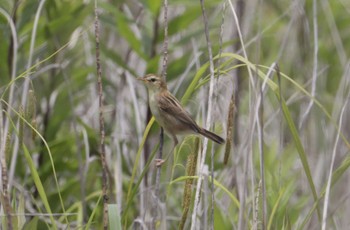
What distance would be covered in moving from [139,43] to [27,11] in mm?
466

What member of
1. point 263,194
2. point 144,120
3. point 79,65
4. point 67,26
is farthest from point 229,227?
point 79,65

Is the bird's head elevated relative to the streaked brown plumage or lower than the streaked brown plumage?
elevated

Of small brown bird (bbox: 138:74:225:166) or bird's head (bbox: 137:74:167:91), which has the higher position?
bird's head (bbox: 137:74:167:91)

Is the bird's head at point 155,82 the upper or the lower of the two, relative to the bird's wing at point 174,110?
upper

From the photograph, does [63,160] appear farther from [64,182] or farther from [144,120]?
[144,120]

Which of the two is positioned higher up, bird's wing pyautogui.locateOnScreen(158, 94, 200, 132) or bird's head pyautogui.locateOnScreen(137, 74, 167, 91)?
bird's head pyautogui.locateOnScreen(137, 74, 167, 91)

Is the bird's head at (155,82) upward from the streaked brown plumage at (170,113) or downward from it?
upward

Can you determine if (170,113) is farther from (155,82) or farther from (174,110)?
(155,82)

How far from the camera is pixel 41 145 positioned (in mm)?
3254

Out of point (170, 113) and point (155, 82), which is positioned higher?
point (155, 82)

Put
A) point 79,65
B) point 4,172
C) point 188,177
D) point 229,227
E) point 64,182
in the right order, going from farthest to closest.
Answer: point 79,65, point 64,182, point 229,227, point 188,177, point 4,172

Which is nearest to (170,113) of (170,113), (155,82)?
(170,113)

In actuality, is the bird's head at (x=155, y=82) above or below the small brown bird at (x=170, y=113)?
above

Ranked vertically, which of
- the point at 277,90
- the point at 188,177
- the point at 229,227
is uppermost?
the point at 277,90
